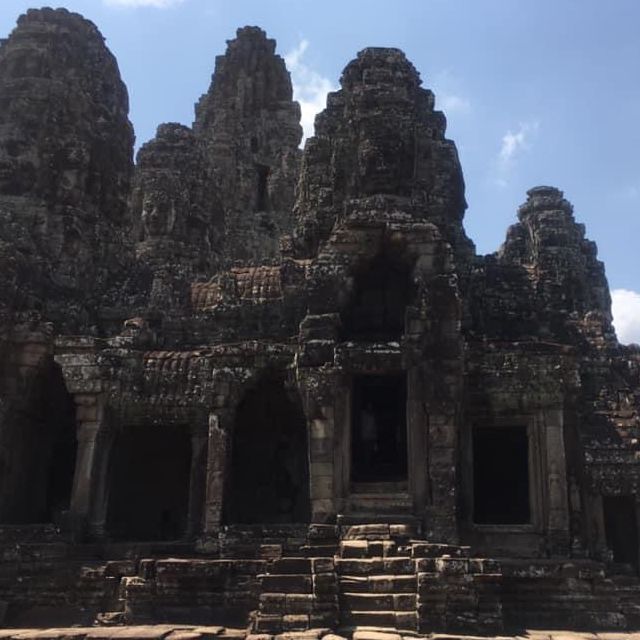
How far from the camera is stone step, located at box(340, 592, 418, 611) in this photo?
11523mm

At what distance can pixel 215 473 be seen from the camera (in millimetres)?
15648

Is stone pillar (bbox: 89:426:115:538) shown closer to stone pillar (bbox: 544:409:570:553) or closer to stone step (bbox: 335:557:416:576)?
stone step (bbox: 335:557:416:576)

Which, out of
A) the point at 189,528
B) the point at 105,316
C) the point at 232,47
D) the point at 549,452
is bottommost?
the point at 189,528

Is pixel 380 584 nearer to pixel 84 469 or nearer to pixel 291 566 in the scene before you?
pixel 291 566

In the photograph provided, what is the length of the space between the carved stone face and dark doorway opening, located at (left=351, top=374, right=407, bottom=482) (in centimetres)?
1393

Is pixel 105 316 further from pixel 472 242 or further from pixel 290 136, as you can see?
pixel 290 136

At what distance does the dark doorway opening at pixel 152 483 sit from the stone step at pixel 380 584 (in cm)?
741

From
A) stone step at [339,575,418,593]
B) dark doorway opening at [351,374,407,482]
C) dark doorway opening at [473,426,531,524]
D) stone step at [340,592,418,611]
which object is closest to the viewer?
stone step at [340,592,418,611]

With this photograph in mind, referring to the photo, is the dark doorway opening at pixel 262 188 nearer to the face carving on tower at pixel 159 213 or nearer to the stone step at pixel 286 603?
the face carving on tower at pixel 159 213

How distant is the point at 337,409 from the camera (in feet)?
49.1

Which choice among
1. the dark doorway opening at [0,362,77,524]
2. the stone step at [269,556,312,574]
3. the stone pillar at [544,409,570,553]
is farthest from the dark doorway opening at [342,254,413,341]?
the dark doorway opening at [0,362,77,524]

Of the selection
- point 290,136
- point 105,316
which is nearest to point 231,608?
point 105,316

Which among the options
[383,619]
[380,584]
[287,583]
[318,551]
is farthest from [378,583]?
[318,551]

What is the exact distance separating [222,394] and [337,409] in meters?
2.47
